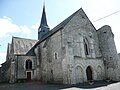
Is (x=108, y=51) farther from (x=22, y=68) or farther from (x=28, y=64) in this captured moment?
(x=22, y=68)

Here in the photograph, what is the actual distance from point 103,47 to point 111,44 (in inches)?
60.2

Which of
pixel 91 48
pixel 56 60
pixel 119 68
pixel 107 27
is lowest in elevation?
pixel 119 68

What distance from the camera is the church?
1792 cm

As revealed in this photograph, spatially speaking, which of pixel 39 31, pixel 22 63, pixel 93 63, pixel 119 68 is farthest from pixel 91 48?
pixel 39 31

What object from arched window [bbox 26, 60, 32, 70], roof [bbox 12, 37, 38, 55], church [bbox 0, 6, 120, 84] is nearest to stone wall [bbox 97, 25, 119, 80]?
church [bbox 0, 6, 120, 84]


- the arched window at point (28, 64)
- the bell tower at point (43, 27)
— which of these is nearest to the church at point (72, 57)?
the arched window at point (28, 64)

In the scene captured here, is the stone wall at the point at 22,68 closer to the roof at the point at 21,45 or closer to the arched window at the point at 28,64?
the arched window at the point at 28,64

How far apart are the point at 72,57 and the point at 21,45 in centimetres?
1468

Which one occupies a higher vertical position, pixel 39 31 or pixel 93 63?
pixel 39 31

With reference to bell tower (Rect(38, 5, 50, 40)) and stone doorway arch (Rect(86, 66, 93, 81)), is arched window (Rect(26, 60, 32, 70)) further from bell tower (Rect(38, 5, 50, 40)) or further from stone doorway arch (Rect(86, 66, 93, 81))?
bell tower (Rect(38, 5, 50, 40))

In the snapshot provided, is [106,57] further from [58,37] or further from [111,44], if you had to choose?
[58,37]

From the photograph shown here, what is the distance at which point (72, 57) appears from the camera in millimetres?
17625

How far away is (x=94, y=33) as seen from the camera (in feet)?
76.1

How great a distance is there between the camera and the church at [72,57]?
1792 centimetres
